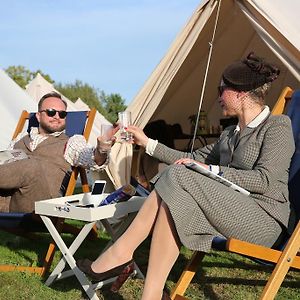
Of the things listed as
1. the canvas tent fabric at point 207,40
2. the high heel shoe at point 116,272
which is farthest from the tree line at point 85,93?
the high heel shoe at point 116,272

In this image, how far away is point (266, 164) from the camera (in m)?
2.71

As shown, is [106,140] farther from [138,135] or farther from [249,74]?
[249,74]

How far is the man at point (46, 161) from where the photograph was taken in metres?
3.98

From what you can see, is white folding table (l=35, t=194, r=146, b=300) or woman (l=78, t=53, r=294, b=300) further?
white folding table (l=35, t=194, r=146, b=300)

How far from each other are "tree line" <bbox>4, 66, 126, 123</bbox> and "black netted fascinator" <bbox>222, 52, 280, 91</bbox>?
35478 mm

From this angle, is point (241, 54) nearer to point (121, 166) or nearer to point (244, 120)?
point (121, 166)

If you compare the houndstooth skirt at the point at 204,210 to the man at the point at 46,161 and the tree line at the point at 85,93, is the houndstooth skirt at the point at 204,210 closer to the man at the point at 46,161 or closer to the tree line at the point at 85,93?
the man at the point at 46,161

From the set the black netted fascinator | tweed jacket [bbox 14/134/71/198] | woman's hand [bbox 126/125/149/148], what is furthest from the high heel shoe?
tweed jacket [bbox 14/134/71/198]

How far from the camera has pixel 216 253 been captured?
432 centimetres

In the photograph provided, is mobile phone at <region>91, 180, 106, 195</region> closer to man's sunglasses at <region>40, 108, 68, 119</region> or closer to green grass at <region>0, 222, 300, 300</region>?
green grass at <region>0, 222, 300, 300</region>

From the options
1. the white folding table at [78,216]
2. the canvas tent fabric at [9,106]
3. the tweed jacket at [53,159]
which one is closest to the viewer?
the white folding table at [78,216]

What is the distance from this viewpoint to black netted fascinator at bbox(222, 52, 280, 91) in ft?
9.55

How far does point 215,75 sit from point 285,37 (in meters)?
3.44

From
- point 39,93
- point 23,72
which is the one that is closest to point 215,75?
point 39,93
